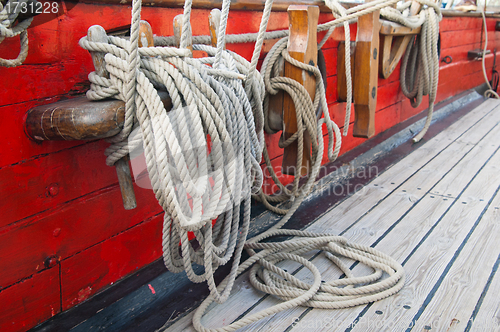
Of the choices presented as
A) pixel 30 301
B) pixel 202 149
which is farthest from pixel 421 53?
pixel 30 301

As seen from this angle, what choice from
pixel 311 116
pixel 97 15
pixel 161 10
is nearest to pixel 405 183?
pixel 311 116

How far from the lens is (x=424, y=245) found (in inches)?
72.1

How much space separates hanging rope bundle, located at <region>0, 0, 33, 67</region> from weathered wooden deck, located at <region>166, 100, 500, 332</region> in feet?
3.10

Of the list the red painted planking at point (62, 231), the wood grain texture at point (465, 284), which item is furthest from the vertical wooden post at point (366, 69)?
the red painted planking at point (62, 231)

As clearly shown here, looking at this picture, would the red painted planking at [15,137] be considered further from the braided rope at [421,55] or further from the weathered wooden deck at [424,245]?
the braided rope at [421,55]

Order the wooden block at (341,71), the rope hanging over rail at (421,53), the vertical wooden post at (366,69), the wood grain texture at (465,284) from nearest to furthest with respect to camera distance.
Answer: the wood grain texture at (465,284)
the vertical wooden post at (366,69)
the wooden block at (341,71)
the rope hanging over rail at (421,53)

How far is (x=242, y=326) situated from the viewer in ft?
4.42

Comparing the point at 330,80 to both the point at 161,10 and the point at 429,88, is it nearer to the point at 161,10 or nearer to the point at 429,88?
the point at 429,88

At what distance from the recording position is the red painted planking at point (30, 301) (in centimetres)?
122

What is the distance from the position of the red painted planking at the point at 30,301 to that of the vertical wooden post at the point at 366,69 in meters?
1.89

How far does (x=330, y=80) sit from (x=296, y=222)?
107 centimetres

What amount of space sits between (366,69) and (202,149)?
1629 millimetres

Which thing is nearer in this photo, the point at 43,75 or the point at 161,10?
the point at 43,75

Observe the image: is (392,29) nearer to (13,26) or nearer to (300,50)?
(300,50)
